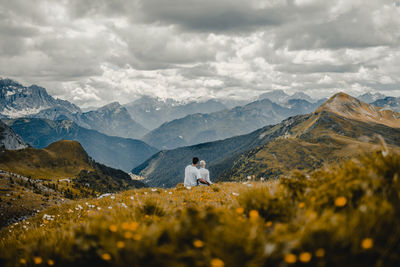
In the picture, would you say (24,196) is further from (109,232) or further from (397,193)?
(397,193)

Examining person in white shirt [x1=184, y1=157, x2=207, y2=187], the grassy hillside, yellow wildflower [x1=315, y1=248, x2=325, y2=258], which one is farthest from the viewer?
person in white shirt [x1=184, y1=157, x2=207, y2=187]

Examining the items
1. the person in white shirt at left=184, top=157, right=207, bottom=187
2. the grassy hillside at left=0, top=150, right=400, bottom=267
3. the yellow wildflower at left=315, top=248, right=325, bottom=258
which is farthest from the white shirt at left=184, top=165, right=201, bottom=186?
the yellow wildflower at left=315, top=248, right=325, bottom=258

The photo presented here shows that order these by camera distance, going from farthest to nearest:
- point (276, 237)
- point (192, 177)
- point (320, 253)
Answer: point (192, 177), point (276, 237), point (320, 253)

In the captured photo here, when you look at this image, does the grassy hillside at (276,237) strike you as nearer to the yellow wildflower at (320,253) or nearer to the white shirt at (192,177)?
the yellow wildflower at (320,253)

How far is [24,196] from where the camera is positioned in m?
37.0

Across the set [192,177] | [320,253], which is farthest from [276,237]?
[192,177]

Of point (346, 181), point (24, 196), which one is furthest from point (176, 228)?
point (24, 196)

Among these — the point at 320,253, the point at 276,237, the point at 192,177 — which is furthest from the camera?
the point at 192,177

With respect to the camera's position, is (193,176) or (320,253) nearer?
(320,253)

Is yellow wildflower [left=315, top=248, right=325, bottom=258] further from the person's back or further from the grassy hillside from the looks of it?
the person's back

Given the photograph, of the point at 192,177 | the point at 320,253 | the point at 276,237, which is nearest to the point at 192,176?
the point at 192,177

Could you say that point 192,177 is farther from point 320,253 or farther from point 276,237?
point 320,253

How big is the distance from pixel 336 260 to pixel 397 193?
60.7 inches

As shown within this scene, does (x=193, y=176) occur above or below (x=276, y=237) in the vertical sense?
below
